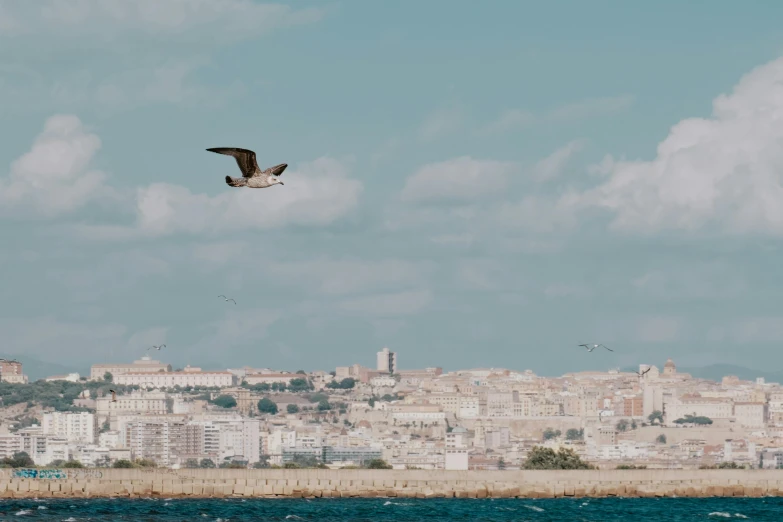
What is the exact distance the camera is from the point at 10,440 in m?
172

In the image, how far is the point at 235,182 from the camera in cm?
2172

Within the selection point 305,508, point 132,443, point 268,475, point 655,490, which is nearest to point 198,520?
point 305,508

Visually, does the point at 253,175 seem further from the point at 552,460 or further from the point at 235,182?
the point at 552,460

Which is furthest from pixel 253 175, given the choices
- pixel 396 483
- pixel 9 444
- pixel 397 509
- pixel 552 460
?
pixel 9 444

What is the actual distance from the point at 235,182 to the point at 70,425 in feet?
594

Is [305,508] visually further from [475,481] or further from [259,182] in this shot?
[259,182]

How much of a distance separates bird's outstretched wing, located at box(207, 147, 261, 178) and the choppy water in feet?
80.2

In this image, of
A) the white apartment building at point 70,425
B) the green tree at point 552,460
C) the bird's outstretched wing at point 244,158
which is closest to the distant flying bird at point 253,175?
the bird's outstretched wing at point 244,158

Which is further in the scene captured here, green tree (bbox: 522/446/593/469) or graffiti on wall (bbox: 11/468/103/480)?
green tree (bbox: 522/446/593/469)

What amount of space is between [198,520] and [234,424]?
133 metres

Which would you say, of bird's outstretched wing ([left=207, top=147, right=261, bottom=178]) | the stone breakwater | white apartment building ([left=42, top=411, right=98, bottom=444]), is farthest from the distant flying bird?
white apartment building ([left=42, top=411, right=98, bottom=444])

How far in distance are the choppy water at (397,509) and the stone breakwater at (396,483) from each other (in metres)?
1.78

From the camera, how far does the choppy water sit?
155 ft

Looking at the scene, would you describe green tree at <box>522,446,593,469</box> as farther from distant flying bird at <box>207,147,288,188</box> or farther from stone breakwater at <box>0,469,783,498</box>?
distant flying bird at <box>207,147,288,188</box>
